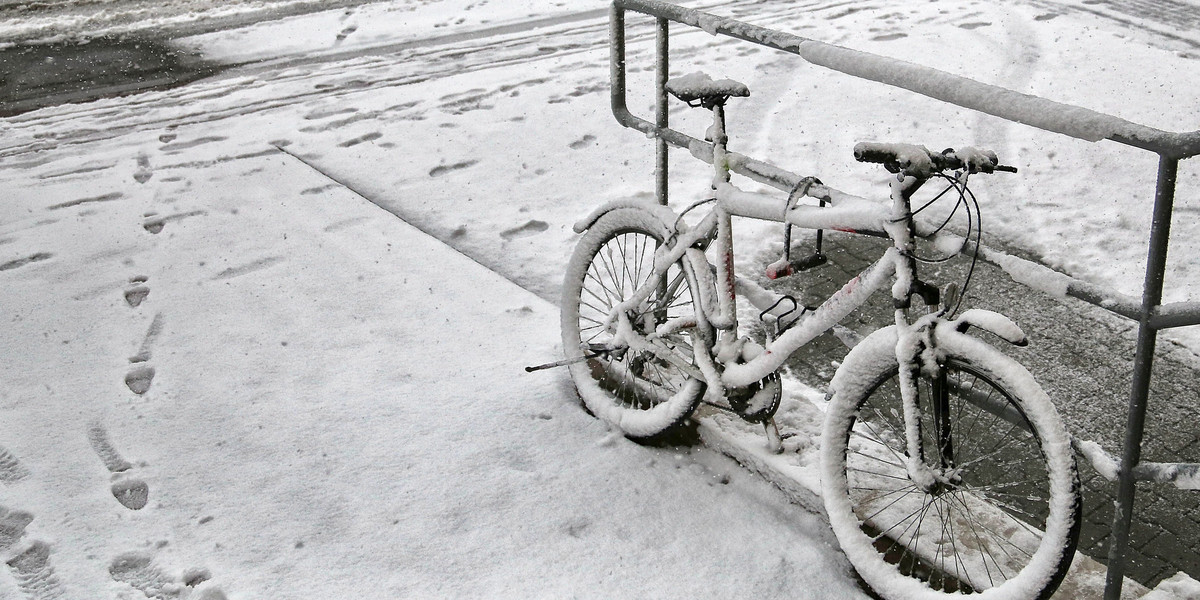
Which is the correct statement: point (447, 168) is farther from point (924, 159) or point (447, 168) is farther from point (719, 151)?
point (924, 159)

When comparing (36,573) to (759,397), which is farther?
(759,397)

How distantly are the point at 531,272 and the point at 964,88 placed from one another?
2737mm

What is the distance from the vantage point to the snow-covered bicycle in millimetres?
2473

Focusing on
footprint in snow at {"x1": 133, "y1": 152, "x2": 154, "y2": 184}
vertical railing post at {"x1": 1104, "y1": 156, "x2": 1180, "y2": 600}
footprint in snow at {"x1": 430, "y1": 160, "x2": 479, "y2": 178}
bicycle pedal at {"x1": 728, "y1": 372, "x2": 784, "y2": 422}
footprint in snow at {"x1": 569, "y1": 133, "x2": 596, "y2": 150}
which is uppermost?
vertical railing post at {"x1": 1104, "y1": 156, "x2": 1180, "y2": 600}

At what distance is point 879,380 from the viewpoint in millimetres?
2719

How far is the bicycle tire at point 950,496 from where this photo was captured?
2.45 meters

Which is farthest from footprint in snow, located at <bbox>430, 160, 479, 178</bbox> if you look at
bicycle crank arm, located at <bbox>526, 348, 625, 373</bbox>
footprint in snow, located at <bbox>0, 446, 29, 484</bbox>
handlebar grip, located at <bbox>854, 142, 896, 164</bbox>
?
handlebar grip, located at <bbox>854, 142, 896, 164</bbox>

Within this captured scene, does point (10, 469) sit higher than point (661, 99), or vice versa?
point (661, 99)

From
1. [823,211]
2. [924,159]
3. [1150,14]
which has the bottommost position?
[1150,14]

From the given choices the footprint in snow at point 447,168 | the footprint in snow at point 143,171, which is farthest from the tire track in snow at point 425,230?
the footprint in snow at point 143,171

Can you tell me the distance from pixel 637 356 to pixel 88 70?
21.9ft

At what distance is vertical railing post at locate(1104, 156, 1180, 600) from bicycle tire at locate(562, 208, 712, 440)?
1176 mm

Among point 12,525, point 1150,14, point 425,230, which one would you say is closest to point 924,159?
point 12,525

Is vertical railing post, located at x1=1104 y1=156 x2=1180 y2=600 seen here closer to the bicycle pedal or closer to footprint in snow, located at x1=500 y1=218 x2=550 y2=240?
the bicycle pedal
